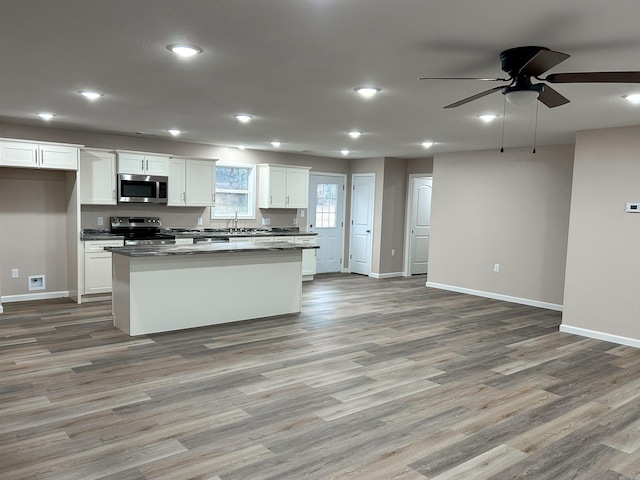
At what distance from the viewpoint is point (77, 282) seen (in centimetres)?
636

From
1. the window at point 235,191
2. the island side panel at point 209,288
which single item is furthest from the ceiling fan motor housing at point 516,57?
the window at point 235,191

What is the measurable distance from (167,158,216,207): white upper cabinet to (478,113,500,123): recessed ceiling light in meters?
4.29

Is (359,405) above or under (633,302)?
under

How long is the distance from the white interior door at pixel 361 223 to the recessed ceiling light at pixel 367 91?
5.49 metres

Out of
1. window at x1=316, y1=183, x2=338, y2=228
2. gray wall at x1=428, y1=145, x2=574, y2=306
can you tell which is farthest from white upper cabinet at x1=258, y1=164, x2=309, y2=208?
gray wall at x1=428, y1=145, x2=574, y2=306

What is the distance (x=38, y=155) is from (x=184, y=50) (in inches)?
157

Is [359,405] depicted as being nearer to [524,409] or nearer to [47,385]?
[524,409]

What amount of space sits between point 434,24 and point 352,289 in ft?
19.5

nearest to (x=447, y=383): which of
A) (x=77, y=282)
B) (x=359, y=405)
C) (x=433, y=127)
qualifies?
(x=359, y=405)

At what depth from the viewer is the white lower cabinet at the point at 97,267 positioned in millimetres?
6355

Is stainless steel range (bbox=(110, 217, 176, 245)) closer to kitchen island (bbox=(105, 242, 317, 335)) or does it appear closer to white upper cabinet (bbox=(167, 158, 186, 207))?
white upper cabinet (bbox=(167, 158, 186, 207))

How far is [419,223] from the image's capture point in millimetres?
9758

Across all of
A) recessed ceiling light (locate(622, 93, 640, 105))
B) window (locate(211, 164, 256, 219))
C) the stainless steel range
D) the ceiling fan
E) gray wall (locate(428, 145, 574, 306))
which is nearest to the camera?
the ceiling fan

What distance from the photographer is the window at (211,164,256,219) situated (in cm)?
820
